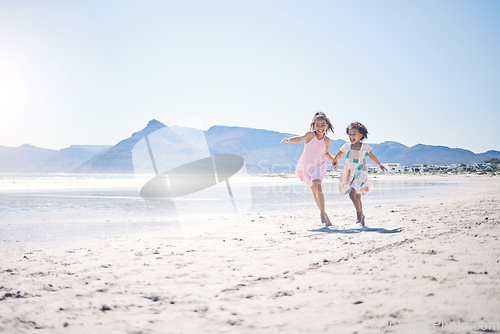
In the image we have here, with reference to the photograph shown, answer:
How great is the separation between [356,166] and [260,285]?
14.3ft

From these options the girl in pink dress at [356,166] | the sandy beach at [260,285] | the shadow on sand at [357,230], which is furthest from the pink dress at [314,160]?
the sandy beach at [260,285]

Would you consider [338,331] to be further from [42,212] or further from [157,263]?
[42,212]

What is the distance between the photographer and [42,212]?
29.9 feet

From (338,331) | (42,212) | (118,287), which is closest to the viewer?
(338,331)

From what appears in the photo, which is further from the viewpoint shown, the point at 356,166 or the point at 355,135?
the point at 355,135

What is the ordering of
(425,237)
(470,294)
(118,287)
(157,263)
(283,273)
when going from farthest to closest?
(425,237) < (157,263) < (283,273) < (118,287) < (470,294)

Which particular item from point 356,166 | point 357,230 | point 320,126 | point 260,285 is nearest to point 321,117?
point 320,126

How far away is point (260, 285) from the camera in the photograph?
2.93 meters

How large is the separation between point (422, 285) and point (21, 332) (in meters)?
2.97

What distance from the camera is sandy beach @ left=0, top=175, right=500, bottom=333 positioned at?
86.2 inches

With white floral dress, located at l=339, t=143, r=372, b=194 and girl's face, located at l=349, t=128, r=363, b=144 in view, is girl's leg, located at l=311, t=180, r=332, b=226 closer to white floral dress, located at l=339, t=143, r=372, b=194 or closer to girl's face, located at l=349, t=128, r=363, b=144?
white floral dress, located at l=339, t=143, r=372, b=194

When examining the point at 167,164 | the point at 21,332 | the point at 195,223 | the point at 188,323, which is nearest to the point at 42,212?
the point at 195,223

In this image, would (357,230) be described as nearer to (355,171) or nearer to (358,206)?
(358,206)

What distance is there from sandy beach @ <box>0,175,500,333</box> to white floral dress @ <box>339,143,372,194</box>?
1.60 m
